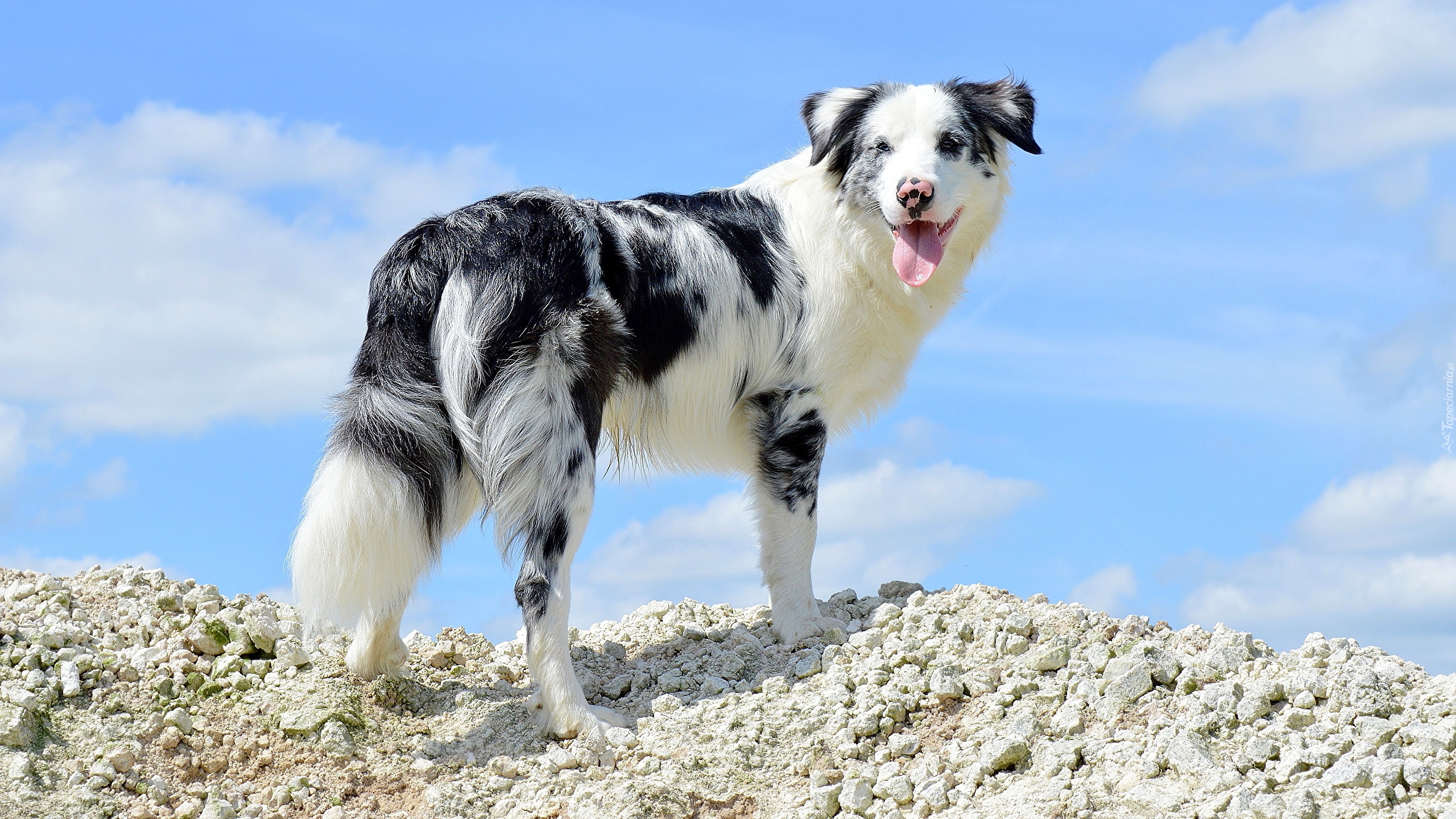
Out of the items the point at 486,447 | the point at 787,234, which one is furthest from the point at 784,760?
the point at 787,234

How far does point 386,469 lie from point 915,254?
2.87 m

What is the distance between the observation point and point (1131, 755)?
500 centimetres

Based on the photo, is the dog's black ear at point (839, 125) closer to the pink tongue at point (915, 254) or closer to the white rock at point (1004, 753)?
the pink tongue at point (915, 254)

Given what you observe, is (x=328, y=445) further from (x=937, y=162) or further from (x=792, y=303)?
(x=937, y=162)

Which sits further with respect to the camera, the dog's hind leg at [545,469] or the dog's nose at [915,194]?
the dog's nose at [915,194]

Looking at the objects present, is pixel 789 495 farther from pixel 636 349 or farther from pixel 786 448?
pixel 636 349

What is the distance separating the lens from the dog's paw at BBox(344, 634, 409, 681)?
622 cm

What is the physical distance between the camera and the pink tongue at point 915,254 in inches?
252

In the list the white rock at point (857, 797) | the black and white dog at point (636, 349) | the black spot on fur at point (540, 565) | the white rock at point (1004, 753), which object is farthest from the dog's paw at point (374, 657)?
the white rock at point (1004, 753)

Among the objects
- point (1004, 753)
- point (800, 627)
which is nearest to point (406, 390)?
point (800, 627)

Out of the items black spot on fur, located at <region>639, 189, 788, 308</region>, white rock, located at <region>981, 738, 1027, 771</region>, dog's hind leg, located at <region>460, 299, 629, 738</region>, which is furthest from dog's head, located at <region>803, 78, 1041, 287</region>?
white rock, located at <region>981, 738, 1027, 771</region>

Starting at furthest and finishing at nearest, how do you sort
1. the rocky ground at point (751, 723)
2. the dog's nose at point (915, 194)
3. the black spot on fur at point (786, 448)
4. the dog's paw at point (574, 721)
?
the black spot on fur at point (786, 448) < the dog's nose at point (915, 194) < the dog's paw at point (574, 721) < the rocky ground at point (751, 723)

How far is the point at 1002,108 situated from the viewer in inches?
265

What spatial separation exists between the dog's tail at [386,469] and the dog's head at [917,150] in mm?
2227
